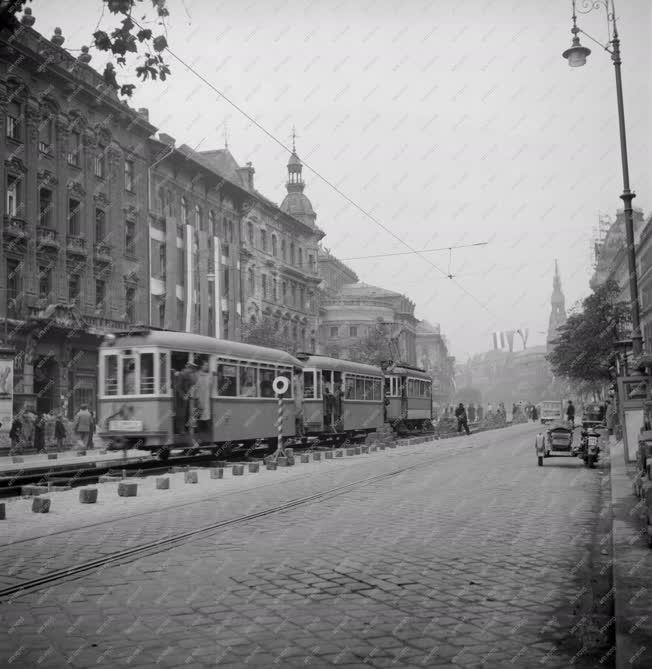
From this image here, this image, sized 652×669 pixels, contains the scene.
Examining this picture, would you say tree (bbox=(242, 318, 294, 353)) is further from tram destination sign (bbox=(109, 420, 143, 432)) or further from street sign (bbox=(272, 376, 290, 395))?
tram destination sign (bbox=(109, 420, 143, 432))

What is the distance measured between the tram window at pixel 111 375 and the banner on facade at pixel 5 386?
6303 millimetres

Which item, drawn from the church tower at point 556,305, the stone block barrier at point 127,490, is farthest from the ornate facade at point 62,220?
the church tower at point 556,305

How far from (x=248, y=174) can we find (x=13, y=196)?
2649 centimetres

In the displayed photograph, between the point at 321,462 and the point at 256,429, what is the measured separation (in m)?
2.25

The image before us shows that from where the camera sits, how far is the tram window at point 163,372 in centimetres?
1827

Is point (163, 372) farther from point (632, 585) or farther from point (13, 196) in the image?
point (13, 196)

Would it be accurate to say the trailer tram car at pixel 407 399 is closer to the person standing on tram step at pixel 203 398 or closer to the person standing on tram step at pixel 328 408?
the person standing on tram step at pixel 328 408

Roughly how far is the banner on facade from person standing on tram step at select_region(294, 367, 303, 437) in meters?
8.36

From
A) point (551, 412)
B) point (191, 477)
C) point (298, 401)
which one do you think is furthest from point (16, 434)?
point (551, 412)

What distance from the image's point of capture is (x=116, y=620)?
5352 millimetres

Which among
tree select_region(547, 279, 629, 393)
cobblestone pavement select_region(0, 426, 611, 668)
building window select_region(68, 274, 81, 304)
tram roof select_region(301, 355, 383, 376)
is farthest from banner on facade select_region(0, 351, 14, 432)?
tree select_region(547, 279, 629, 393)

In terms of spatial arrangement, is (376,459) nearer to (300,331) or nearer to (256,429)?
(256,429)

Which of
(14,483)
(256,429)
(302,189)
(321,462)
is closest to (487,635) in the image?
(14,483)

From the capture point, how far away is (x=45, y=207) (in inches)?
1315
